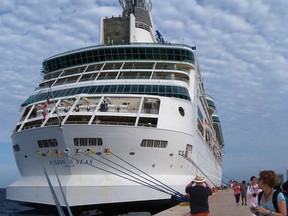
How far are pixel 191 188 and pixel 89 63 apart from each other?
20894mm

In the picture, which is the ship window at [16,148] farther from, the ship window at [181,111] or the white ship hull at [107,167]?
the ship window at [181,111]

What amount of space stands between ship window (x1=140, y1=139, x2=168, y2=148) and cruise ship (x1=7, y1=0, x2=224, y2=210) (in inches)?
1.9

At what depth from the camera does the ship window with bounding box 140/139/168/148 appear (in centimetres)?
1877

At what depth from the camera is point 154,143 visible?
62.4ft

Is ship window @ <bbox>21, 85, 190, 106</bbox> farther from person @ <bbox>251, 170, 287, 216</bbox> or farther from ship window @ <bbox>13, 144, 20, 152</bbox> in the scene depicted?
person @ <bbox>251, 170, 287, 216</bbox>

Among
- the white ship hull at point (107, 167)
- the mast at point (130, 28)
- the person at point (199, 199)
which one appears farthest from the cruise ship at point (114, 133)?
the person at point (199, 199)

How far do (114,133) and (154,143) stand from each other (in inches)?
81.5

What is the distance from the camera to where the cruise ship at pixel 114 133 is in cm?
1838

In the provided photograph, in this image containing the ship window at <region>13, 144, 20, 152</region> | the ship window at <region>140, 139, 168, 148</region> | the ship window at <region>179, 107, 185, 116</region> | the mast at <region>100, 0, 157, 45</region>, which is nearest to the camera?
the ship window at <region>140, 139, 168, 148</region>

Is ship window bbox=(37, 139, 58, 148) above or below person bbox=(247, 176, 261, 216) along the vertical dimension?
above

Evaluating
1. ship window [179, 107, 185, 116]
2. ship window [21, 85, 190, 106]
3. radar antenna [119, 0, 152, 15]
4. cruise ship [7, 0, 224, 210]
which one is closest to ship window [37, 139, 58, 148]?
cruise ship [7, 0, 224, 210]

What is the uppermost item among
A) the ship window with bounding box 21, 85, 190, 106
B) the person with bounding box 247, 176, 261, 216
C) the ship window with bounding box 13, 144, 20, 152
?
the ship window with bounding box 21, 85, 190, 106

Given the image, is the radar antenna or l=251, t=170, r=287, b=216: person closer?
l=251, t=170, r=287, b=216: person

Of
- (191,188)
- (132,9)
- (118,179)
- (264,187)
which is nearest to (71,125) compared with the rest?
(118,179)
